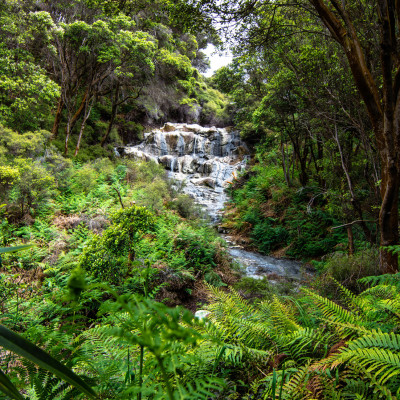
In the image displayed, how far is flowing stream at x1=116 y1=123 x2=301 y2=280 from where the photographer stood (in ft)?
49.0

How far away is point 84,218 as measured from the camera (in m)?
5.72

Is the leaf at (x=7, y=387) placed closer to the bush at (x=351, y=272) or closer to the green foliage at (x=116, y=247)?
the green foliage at (x=116, y=247)

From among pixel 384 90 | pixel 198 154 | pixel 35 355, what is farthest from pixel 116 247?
pixel 198 154

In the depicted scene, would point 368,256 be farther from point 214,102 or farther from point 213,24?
point 214,102

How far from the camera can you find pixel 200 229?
264 inches

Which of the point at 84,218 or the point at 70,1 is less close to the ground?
the point at 70,1

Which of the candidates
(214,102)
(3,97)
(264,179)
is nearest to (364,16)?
(264,179)

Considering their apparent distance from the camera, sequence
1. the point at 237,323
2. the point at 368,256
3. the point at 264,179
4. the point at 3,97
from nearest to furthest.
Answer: the point at 237,323, the point at 368,256, the point at 3,97, the point at 264,179

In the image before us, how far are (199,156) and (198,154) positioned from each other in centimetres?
28

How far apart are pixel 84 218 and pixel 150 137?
44.5 feet

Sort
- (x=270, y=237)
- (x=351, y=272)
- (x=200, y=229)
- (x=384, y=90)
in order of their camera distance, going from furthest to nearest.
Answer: (x=270, y=237), (x=200, y=229), (x=351, y=272), (x=384, y=90)

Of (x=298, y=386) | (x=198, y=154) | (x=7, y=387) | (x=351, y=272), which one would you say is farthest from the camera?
(x=198, y=154)

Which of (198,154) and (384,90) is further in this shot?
(198,154)

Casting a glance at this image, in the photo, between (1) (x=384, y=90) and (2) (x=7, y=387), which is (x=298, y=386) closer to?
(2) (x=7, y=387)
